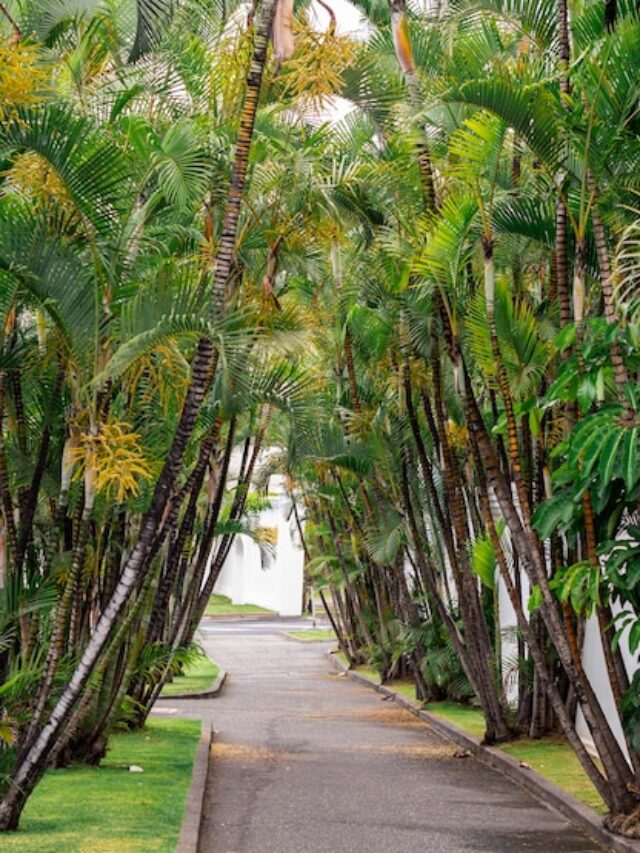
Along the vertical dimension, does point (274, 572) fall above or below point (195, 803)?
above

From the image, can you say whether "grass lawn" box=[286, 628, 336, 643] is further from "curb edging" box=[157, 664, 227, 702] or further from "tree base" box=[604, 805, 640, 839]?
"tree base" box=[604, 805, 640, 839]

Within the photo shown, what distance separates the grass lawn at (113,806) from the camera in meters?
7.68

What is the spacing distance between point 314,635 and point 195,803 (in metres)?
33.4

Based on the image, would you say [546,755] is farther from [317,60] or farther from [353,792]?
[317,60]

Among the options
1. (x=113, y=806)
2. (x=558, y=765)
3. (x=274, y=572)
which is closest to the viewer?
(x=113, y=806)

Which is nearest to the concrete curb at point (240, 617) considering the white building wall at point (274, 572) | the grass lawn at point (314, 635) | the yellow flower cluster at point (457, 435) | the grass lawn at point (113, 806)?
the white building wall at point (274, 572)

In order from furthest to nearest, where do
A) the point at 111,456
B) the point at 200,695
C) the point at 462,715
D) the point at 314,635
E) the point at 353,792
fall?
the point at 314,635
the point at 200,695
the point at 462,715
the point at 353,792
the point at 111,456

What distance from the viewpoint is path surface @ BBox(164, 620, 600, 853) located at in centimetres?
886

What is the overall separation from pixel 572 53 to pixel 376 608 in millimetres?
16782

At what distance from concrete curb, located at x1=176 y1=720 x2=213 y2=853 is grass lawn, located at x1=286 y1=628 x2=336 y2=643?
87.3 feet

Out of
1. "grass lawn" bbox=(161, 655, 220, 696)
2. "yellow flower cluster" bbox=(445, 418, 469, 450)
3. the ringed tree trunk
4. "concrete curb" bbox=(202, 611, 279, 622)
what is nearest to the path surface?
the ringed tree trunk

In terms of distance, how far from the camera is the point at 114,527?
37.1 ft

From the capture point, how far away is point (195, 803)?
9656mm

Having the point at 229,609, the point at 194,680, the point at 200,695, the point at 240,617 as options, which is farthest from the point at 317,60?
the point at 229,609
